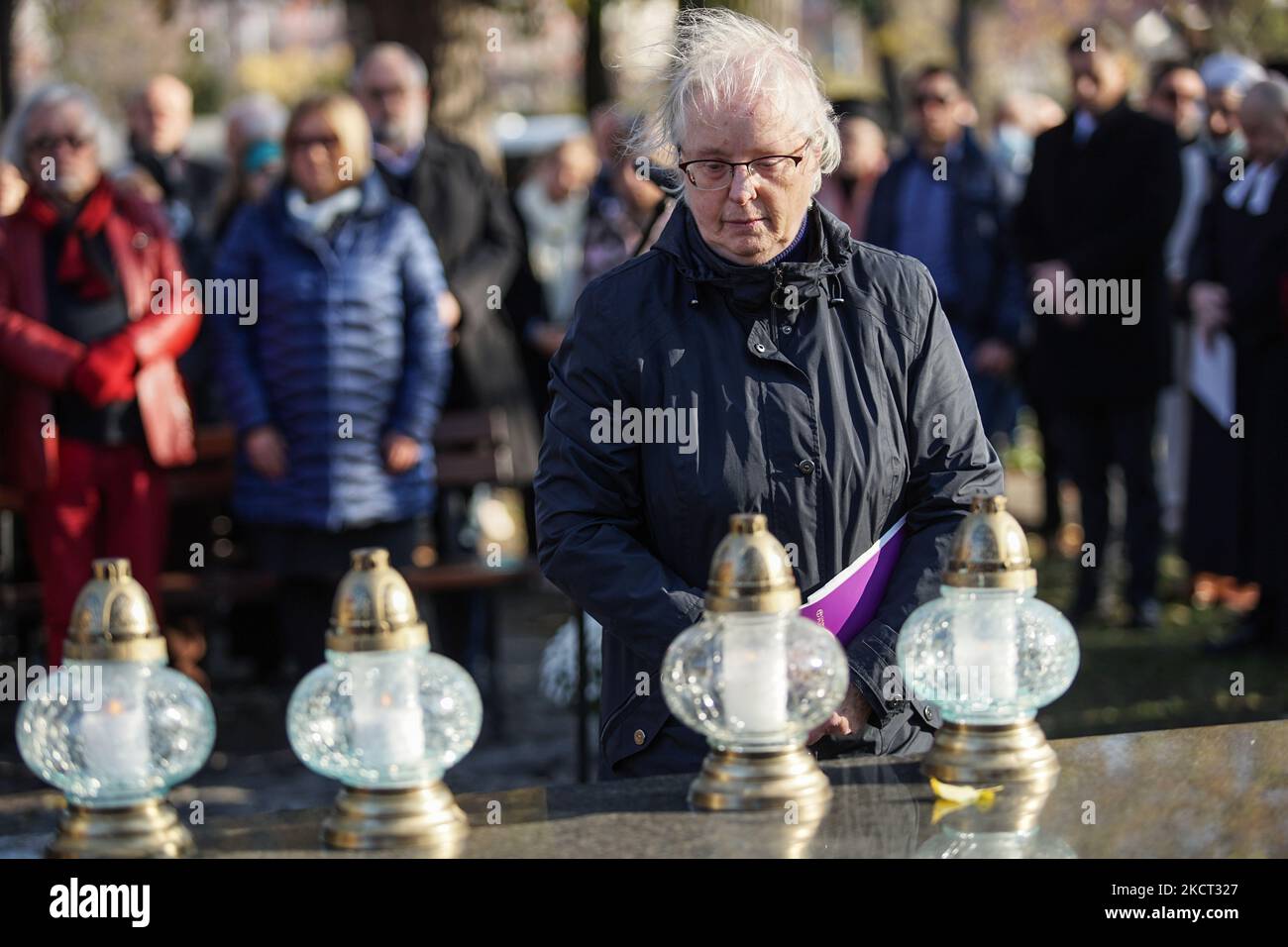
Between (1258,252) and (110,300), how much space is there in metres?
4.49

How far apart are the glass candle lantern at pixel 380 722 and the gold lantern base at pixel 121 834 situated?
0.19 m

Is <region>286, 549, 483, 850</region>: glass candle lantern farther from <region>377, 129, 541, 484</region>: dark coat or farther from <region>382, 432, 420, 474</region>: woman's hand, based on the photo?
<region>377, 129, 541, 484</region>: dark coat

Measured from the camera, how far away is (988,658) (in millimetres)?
2555

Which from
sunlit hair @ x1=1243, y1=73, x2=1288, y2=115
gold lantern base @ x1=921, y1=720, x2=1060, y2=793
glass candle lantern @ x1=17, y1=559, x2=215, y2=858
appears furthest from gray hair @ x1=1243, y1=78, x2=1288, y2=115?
glass candle lantern @ x1=17, y1=559, x2=215, y2=858

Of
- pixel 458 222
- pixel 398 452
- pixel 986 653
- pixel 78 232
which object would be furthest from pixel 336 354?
pixel 986 653

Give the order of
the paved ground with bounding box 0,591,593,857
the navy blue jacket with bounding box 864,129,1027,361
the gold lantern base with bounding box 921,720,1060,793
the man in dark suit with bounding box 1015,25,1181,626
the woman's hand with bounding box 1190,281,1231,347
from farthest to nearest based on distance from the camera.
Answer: the navy blue jacket with bounding box 864,129,1027,361 → the man in dark suit with bounding box 1015,25,1181,626 → the woman's hand with bounding box 1190,281,1231,347 → the paved ground with bounding box 0,591,593,857 → the gold lantern base with bounding box 921,720,1060,793

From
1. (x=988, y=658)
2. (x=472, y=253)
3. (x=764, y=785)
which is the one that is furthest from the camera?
(x=472, y=253)

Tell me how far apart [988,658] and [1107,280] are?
5.98 m

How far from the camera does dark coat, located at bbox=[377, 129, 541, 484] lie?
25.9ft

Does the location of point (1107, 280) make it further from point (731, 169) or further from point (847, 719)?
point (847, 719)

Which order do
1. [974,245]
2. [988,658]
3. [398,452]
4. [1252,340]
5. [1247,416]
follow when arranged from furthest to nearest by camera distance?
[974,245], [1247,416], [1252,340], [398,452], [988,658]

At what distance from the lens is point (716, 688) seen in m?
2.44
